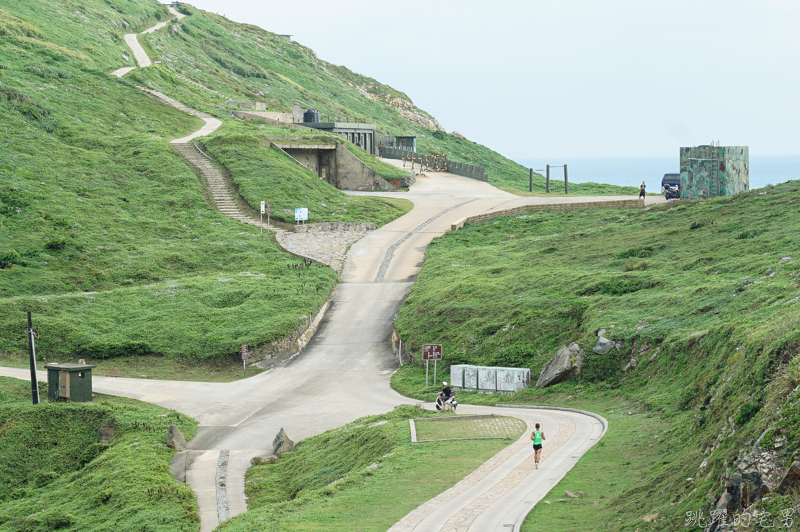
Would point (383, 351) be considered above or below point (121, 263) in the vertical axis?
below

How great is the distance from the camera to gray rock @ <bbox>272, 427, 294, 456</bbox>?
2659 cm

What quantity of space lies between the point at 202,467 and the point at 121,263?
2530 cm

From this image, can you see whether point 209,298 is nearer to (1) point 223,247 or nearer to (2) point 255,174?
(1) point 223,247

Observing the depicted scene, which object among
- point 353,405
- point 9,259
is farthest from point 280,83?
point 353,405

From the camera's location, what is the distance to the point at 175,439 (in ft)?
90.4

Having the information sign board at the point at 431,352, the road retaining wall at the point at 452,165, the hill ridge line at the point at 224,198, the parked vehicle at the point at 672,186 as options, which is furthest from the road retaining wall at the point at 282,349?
the road retaining wall at the point at 452,165

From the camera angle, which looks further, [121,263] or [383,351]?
[121,263]

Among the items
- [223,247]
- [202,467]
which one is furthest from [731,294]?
[223,247]

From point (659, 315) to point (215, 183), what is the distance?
41.8 meters

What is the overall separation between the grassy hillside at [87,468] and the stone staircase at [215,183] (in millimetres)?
25930

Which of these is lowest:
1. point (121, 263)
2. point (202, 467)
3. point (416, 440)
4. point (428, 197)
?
point (202, 467)

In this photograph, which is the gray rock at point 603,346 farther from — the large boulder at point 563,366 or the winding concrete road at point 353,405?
the winding concrete road at point 353,405

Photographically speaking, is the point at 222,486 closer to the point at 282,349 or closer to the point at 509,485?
the point at 509,485

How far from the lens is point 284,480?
23.9 meters
